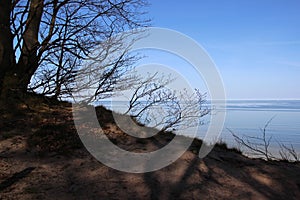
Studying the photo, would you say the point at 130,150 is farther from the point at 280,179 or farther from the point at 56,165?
the point at 280,179

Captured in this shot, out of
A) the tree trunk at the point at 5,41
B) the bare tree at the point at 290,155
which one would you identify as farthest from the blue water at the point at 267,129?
the tree trunk at the point at 5,41

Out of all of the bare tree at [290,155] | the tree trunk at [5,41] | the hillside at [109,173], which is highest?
the tree trunk at [5,41]

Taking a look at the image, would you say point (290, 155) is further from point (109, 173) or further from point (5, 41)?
point (5, 41)

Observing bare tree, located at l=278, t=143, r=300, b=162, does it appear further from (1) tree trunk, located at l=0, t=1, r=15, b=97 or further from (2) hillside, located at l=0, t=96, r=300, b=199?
(1) tree trunk, located at l=0, t=1, r=15, b=97

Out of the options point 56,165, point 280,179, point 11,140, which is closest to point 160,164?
point 56,165

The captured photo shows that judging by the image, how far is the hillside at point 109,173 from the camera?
441cm

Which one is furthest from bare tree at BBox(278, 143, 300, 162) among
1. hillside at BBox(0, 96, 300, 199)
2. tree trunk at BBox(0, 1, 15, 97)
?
tree trunk at BBox(0, 1, 15, 97)

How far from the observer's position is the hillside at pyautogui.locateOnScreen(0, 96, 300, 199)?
4.41 metres

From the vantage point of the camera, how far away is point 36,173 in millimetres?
4746

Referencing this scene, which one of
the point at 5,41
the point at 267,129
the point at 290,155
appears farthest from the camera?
the point at 267,129

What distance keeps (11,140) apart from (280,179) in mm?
5008

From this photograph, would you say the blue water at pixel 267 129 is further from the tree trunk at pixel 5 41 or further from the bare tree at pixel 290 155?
the tree trunk at pixel 5 41

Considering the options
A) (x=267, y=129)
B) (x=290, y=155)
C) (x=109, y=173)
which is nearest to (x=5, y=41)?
(x=109, y=173)

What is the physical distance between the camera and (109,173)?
16.3 feet
